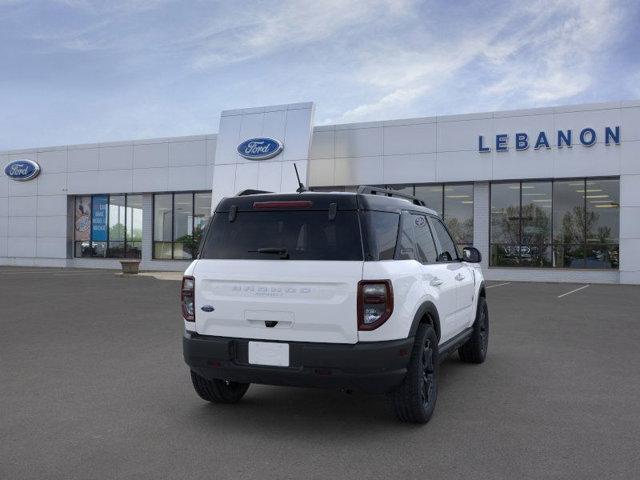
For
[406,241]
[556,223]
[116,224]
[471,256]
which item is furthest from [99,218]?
[406,241]

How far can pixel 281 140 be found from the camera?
2639cm

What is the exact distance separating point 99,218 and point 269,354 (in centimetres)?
3026

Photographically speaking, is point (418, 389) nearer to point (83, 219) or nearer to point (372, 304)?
point (372, 304)

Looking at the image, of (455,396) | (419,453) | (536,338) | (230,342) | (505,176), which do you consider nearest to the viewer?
(419,453)

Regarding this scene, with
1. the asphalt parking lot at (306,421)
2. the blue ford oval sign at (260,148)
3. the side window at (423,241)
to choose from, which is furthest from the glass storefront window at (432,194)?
the side window at (423,241)

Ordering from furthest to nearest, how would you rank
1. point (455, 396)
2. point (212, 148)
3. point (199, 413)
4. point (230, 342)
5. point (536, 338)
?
point (212, 148), point (536, 338), point (455, 396), point (199, 413), point (230, 342)

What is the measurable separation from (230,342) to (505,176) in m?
21.4

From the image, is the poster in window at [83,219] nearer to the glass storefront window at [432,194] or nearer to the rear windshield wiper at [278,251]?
the glass storefront window at [432,194]

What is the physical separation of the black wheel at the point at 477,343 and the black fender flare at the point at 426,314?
6.72 ft

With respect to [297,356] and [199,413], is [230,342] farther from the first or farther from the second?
[199,413]

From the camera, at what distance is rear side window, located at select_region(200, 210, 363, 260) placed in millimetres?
4734

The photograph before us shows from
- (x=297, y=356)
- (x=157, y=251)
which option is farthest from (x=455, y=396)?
(x=157, y=251)

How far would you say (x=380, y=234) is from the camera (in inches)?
191

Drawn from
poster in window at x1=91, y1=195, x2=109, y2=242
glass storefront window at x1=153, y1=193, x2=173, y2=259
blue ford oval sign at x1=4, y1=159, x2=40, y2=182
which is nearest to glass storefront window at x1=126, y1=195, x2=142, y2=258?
glass storefront window at x1=153, y1=193, x2=173, y2=259
